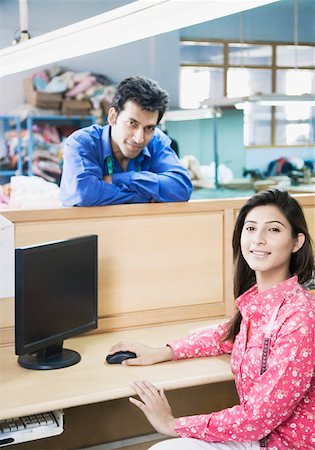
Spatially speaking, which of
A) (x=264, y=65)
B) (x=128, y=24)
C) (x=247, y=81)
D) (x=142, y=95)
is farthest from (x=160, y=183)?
(x=264, y=65)

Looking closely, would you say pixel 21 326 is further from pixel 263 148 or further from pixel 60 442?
pixel 263 148

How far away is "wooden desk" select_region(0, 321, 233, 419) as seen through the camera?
1.81 metres

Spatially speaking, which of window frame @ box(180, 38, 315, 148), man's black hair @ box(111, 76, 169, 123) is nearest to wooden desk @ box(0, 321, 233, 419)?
man's black hair @ box(111, 76, 169, 123)

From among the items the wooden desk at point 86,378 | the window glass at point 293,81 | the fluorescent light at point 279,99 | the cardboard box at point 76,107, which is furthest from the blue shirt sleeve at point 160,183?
the window glass at point 293,81

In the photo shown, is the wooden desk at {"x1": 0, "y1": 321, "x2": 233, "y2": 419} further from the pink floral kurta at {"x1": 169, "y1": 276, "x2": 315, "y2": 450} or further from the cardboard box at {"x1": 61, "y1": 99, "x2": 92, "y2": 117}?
the cardboard box at {"x1": 61, "y1": 99, "x2": 92, "y2": 117}

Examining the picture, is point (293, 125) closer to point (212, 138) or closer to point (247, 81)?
point (247, 81)

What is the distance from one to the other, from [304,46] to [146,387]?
9.41 meters

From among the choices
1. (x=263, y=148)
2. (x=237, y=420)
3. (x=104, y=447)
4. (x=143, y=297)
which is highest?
(x=263, y=148)

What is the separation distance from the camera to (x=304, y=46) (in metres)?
10.5

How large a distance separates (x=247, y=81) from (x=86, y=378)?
8.91 m

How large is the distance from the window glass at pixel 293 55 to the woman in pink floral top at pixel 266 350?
347 inches

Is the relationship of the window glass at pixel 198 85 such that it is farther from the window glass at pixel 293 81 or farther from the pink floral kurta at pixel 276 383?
the pink floral kurta at pixel 276 383

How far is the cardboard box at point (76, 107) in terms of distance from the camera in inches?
298

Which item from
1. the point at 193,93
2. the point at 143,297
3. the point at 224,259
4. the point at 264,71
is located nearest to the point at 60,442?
the point at 143,297
